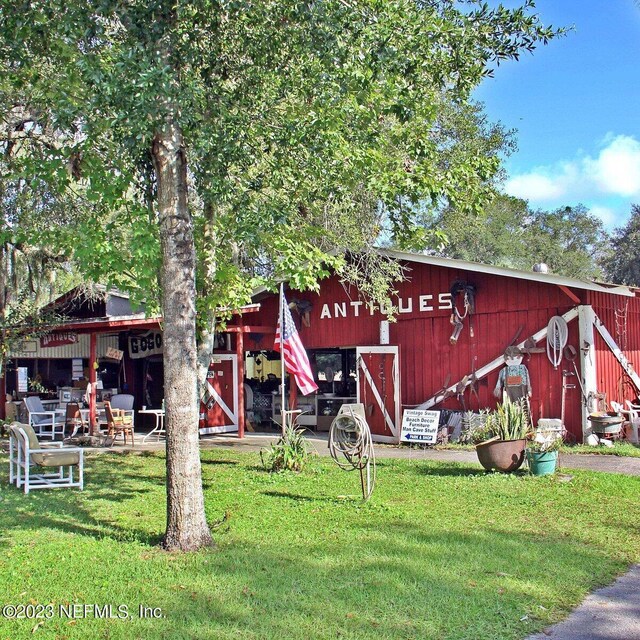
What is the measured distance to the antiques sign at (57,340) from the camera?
19047 mm

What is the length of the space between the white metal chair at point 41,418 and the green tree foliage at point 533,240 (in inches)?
688

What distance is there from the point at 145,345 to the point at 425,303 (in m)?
8.49

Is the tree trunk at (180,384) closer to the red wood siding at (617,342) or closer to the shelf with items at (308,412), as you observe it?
the red wood siding at (617,342)

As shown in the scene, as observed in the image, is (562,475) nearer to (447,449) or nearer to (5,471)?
(447,449)

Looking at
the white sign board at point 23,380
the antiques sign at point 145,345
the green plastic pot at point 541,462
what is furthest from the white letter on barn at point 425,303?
the white sign board at point 23,380

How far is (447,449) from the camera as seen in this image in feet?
45.6

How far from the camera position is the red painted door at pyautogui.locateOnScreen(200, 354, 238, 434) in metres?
17.9

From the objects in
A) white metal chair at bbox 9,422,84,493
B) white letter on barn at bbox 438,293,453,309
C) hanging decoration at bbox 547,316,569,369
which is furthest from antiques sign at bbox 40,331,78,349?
hanging decoration at bbox 547,316,569,369

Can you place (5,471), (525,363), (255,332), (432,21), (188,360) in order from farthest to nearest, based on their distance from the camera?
1. (255,332)
2. (525,363)
3. (5,471)
4. (432,21)
5. (188,360)

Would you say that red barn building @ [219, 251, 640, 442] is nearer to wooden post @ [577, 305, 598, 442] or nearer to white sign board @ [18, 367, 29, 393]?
wooden post @ [577, 305, 598, 442]

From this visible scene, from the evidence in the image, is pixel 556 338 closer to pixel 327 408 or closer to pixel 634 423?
pixel 634 423

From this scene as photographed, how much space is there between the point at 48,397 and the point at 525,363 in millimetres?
13460

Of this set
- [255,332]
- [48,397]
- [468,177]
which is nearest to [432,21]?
[468,177]

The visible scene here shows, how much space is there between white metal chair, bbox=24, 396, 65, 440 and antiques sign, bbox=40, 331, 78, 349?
1873 millimetres
